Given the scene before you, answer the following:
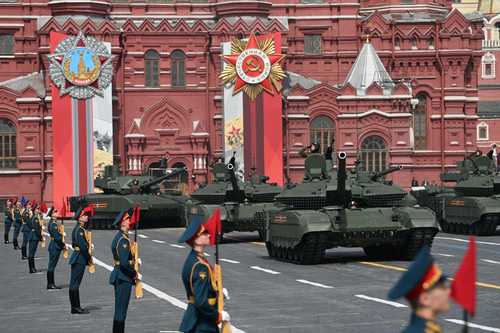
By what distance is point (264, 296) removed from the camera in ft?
69.1

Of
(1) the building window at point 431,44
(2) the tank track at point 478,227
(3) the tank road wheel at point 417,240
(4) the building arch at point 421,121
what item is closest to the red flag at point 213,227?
(3) the tank road wheel at point 417,240

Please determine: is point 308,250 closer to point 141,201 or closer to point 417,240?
point 417,240

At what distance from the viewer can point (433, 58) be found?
72.8 metres

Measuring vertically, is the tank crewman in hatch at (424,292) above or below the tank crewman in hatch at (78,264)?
above

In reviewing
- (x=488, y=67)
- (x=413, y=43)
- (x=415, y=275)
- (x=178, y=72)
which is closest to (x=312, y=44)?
(x=413, y=43)

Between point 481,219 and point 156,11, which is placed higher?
point 156,11

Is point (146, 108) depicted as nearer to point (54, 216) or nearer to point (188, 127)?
point (188, 127)

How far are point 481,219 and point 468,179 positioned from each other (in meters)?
3.37

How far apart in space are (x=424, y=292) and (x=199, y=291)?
13.9 feet

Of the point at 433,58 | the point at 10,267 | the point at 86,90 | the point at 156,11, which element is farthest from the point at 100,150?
the point at 10,267

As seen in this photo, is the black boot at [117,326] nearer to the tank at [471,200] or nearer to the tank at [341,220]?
the tank at [341,220]

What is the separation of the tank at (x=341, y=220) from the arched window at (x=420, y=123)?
43.3 metres

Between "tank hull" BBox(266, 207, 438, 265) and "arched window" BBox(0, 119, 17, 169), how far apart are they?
42935 millimetres

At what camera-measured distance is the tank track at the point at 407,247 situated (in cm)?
2728
